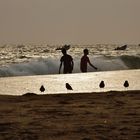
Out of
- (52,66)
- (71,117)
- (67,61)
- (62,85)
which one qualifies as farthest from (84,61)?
(52,66)

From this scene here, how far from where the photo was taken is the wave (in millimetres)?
27781

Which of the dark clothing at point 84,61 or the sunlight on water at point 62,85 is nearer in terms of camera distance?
the sunlight on water at point 62,85

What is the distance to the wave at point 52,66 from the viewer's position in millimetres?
27781

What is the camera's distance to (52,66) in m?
31.6

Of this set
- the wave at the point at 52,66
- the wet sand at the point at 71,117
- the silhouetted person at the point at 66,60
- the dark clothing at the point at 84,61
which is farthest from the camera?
the wave at the point at 52,66

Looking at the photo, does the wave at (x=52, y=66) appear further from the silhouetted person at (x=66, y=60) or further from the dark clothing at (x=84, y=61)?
the silhouetted person at (x=66, y=60)

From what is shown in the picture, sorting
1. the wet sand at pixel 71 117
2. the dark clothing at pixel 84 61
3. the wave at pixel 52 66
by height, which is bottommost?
the wave at pixel 52 66

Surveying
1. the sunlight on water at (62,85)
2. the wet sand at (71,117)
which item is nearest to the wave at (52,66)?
the sunlight on water at (62,85)

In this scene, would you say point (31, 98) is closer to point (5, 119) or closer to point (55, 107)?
point (55, 107)

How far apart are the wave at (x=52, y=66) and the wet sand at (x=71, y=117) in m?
17.0

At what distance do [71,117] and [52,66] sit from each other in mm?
24683

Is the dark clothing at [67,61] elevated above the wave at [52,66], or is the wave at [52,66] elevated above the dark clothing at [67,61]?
the dark clothing at [67,61]

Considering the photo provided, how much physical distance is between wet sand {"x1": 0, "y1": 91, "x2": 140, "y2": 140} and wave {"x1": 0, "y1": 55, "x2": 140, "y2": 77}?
55.9ft

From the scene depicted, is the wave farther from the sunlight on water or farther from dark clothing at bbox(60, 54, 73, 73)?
dark clothing at bbox(60, 54, 73, 73)
